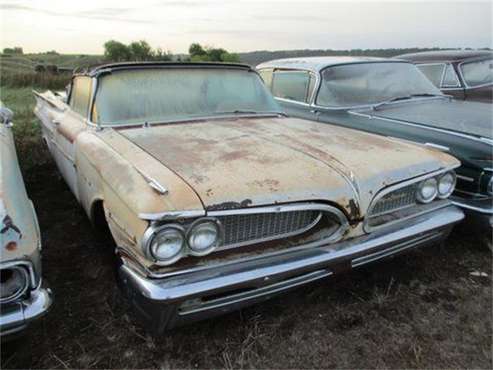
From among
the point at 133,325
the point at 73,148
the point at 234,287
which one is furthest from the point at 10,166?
the point at 234,287

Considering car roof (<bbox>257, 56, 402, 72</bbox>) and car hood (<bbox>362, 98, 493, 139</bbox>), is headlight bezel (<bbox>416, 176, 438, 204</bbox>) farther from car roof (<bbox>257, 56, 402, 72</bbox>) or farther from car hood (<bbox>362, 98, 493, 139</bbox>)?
car roof (<bbox>257, 56, 402, 72</bbox>)

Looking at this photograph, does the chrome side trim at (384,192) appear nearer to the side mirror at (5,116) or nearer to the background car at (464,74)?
the side mirror at (5,116)

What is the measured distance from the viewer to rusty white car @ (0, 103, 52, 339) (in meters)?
1.63

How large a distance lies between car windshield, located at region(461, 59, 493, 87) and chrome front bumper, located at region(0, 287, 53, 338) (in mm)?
6376

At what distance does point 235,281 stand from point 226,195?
41 centimetres

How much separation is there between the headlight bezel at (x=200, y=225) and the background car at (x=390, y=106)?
217 centimetres

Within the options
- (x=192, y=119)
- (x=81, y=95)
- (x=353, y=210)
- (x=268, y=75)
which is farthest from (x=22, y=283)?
(x=268, y=75)

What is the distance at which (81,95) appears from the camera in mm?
3510

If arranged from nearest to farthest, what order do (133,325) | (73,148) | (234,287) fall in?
(234,287) < (133,325) < (73,148)

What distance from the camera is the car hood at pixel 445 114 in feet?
11.6

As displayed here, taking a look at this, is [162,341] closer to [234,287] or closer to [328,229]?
[234,287]

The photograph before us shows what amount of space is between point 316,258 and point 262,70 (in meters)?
4.15

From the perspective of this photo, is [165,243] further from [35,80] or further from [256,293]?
[35,80]

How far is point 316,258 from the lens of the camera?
6.79 ft
